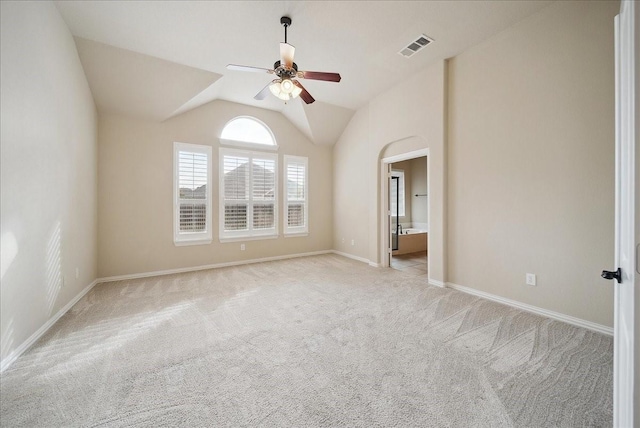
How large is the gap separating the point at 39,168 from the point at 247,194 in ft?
10.5

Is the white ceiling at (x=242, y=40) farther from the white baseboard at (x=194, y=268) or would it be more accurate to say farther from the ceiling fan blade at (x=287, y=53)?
the white baseboard at (x=194, y=268)

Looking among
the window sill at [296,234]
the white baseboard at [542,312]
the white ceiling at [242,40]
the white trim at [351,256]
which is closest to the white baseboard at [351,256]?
the white trim at [351,256]

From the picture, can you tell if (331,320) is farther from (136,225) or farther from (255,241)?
(136,225)

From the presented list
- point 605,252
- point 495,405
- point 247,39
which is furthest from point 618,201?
point 247,39

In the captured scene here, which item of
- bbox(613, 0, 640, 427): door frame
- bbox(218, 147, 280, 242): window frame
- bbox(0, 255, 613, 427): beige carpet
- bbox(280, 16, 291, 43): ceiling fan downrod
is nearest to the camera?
bbox(613, 0, 640, 427): door frame

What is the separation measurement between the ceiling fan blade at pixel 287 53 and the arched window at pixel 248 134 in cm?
291

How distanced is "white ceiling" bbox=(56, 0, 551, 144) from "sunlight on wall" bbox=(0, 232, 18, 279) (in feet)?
8.18

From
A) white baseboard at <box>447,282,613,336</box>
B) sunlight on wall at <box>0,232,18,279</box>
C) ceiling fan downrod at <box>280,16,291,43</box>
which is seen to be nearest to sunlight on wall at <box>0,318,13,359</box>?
sunlight on wall at <box>0,232,18,279</box>

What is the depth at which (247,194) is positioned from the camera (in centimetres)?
539

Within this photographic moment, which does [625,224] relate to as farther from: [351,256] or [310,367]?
[351,256]

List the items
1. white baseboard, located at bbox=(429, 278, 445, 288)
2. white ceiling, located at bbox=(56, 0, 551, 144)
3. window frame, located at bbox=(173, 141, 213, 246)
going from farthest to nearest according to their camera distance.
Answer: window frame, located at bbox=(173, 141, 213, 246), white baseboard, located at bbox=(429, 278, 445, 288), white ceiling, located at bbox=(56, 0, 551, 144)

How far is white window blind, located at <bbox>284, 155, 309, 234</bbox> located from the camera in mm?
5934

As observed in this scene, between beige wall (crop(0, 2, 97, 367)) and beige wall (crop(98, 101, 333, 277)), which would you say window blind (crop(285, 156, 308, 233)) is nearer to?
beige wall (crop(98, 101, 333, 277))

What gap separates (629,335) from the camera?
1.02m
